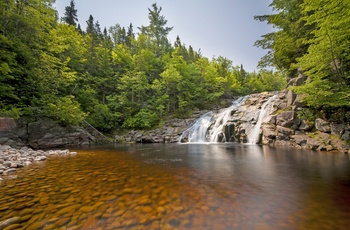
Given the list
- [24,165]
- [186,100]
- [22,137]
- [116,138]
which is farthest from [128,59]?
[24,165]

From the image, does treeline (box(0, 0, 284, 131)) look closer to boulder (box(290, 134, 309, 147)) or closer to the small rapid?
the small rapid

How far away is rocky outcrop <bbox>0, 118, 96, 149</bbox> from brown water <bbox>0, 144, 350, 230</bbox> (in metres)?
7.61

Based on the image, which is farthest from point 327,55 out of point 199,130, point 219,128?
point 199,130

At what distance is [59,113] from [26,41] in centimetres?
627

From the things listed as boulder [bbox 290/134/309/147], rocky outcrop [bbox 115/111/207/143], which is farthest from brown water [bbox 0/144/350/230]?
rocky outcrop [bbox 115/111/207/143]

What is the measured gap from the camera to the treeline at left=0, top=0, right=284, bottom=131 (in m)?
12.8

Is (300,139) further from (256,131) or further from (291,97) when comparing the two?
(256,131)

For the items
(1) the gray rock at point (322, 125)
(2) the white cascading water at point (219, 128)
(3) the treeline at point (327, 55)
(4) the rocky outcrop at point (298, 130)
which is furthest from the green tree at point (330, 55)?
(2) the white cascading water at point (219, 128)

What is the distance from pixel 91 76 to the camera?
24.1 meters

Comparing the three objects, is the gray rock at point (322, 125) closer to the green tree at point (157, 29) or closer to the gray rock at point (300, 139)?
the gray rock at point (300, 139)

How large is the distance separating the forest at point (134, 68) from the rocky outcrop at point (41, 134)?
72 centimetres

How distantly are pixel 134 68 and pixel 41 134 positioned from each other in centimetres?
1911

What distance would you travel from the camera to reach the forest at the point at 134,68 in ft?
32.4

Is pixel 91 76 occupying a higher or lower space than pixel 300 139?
higher
